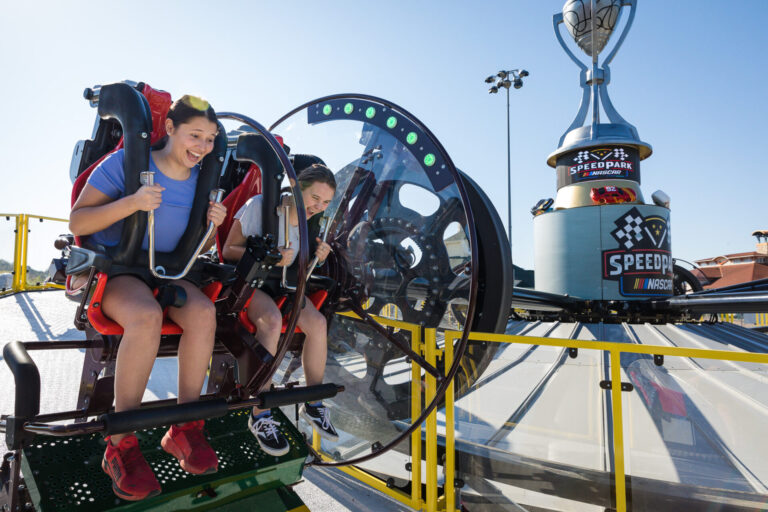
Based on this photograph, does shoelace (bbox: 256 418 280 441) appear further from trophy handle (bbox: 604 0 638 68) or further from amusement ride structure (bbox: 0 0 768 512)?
trophy handle (bbox: 604 0 638 68)

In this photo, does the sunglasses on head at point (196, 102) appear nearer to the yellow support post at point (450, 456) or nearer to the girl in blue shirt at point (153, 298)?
the girl in blue shirt at point (153, 298)

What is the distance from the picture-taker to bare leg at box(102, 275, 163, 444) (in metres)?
1.64

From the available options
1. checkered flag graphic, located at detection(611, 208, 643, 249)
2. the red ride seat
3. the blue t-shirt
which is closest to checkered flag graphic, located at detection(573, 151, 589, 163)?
checkered flag graphic, located at detection(611, 208, 643, 249)

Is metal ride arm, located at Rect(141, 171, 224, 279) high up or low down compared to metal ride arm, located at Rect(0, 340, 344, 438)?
up

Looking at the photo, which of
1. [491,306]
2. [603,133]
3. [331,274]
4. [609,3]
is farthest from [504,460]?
[609,3]

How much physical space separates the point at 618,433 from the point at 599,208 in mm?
6518

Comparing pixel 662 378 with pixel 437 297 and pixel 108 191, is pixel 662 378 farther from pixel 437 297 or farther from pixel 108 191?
pixel 108 191

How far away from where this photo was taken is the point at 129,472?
164 centimetres

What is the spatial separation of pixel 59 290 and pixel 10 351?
9.16 meters

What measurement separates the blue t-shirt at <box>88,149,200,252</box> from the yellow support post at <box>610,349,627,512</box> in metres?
2.03

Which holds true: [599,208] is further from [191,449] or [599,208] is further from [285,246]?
[191,449]

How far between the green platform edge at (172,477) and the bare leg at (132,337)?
0.91 ft

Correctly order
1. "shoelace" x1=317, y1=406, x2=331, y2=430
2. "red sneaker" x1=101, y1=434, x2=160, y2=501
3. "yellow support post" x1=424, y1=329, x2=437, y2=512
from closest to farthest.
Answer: "red sneaker" x1=101, y1=434, x2=160, y2=501 → "shoelace" x1=317, y1=406, x2=331, y2=430 → "yellow support post" x1=424, y1=329, x2=437, y2=512

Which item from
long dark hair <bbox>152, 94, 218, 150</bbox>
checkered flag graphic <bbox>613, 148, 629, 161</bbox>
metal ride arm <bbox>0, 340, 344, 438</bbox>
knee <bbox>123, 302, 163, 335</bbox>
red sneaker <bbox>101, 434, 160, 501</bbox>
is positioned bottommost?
red sneaker <bbox>101, 434, 160, 501</bbox>
